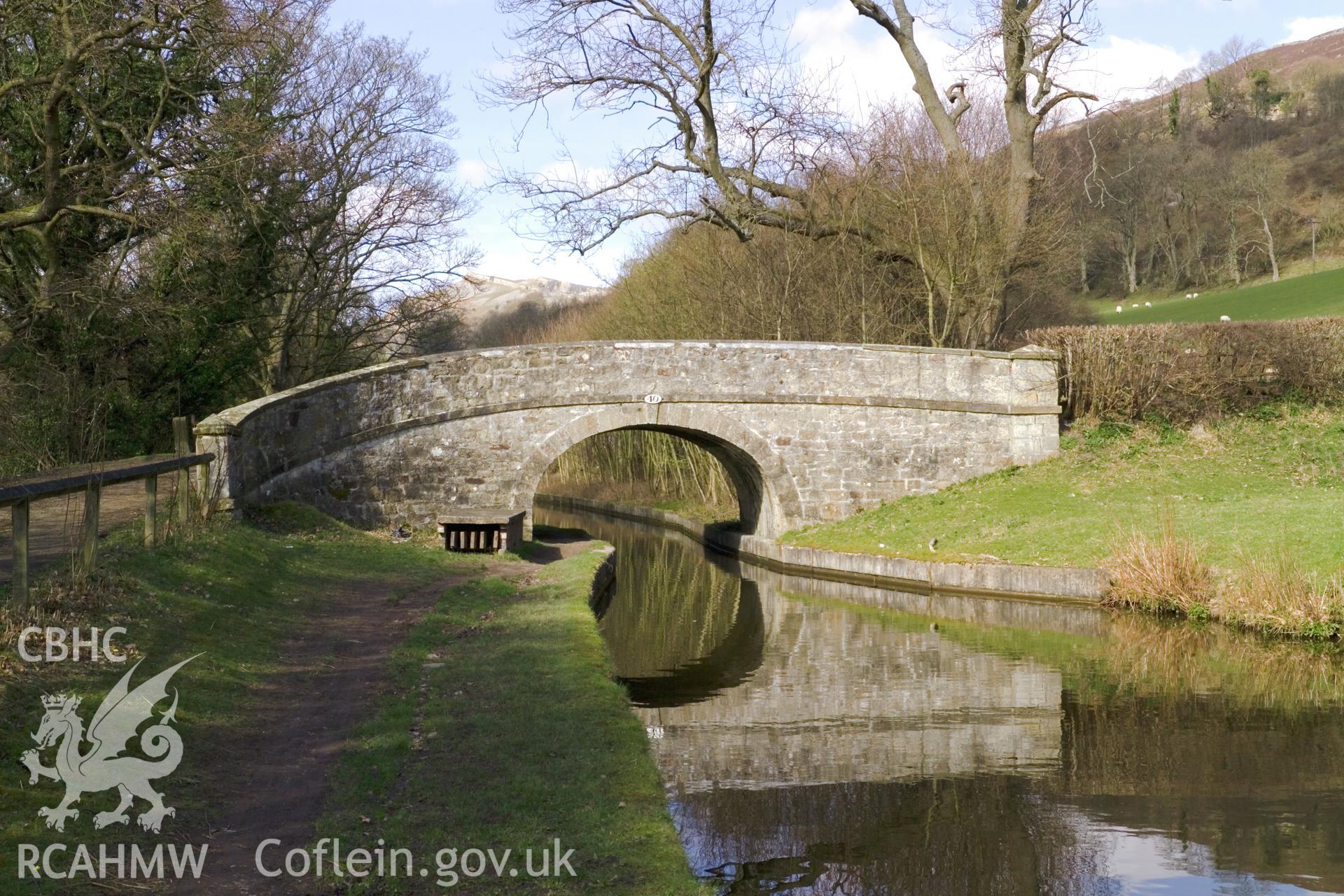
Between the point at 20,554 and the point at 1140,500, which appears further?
the point at 1140,500

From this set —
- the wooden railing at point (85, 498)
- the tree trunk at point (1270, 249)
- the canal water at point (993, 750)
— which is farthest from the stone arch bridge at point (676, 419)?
the tree trunk at point (1270, 249)

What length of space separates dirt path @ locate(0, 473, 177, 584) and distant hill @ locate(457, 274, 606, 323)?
11023 mm

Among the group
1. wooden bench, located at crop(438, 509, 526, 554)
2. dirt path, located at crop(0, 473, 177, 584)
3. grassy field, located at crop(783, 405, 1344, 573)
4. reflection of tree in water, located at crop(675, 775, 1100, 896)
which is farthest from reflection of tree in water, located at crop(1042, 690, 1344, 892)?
wooden bench, located at crop(438, 509, 526, 554)

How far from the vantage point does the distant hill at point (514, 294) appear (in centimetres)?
2555

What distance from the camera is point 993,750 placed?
25.9 feet

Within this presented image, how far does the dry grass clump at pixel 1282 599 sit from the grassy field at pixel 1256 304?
19.9 meters

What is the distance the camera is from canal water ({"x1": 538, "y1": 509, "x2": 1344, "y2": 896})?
5.88 m

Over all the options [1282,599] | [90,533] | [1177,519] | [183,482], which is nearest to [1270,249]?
[1177,519]

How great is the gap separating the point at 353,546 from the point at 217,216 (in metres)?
6.46

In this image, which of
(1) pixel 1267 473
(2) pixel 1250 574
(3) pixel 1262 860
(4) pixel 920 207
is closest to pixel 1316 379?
(1) pixel 1267 473

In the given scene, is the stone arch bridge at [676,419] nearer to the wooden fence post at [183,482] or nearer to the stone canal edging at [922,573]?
the stone canal edging at [922,573]

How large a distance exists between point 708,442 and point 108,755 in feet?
46.6

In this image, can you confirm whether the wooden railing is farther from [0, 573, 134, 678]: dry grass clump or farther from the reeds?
the reeds

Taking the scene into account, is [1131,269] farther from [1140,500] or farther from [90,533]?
[90,533]
